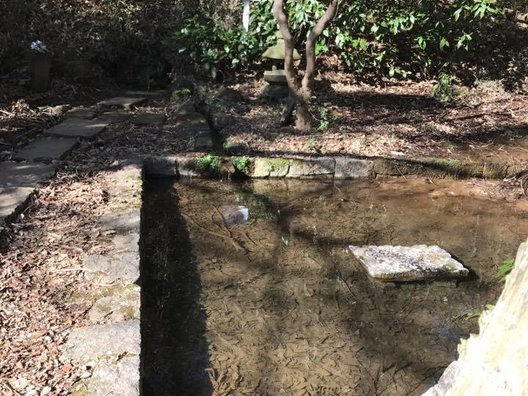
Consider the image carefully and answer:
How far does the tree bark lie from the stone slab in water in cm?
253

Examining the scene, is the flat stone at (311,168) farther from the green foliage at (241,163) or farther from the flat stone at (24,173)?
the flat stone at (24,173)

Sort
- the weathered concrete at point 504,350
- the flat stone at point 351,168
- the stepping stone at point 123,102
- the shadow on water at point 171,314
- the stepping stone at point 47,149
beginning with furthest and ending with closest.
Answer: the stepping stone at point 123,102 < the flat stone at point 351,168 < the stepping stone at point 47,149 < the shadow on water at point 171,314 < the weathered concrete at point 504,350

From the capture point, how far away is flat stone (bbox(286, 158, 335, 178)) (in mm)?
5262

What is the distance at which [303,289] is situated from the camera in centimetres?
341

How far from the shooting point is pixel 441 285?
353cm

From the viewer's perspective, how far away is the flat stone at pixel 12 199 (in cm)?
342

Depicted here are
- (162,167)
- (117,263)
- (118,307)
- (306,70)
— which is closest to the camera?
(118,307)

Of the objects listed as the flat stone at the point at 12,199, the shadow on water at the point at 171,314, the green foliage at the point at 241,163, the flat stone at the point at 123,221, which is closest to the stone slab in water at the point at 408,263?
the shadow on water at the point at 171,314

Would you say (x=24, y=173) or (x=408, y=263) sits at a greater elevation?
(x=24, y=173)

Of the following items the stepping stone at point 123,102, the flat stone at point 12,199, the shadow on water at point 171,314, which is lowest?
the shadow on water at point 171,314

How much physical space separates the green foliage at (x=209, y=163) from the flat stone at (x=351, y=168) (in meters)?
1.15

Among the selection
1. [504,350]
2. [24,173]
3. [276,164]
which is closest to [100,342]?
[504,350]

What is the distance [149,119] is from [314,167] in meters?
2.13

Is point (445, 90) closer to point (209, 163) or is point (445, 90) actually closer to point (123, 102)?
point (209, 163)
